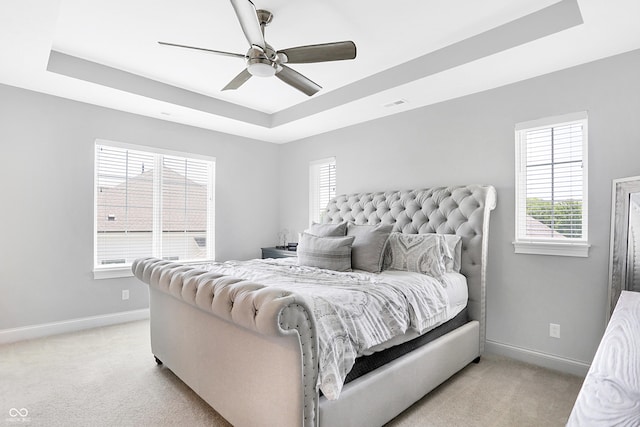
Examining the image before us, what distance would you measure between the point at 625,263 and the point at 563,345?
877mm

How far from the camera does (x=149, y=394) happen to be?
2400 mm

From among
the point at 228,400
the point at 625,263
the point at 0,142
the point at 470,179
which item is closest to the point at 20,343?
the point at 0,142

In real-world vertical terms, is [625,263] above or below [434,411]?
above

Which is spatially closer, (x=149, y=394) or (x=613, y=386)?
(x=613, y=386)

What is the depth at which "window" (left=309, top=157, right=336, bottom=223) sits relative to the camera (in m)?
5.03

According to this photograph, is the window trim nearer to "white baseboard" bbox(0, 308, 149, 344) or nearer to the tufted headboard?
the tufted headboard

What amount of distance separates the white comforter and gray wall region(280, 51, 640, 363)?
3.14 feet

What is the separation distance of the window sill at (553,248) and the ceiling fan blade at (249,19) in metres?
2.72

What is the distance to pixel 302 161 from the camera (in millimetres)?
5371

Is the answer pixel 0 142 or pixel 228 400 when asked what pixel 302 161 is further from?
pixel 228 400

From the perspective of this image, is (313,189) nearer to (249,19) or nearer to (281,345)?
(249,19)

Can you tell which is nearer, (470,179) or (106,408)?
(106,408)

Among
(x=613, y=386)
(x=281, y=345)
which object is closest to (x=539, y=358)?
(x=281, y=345)

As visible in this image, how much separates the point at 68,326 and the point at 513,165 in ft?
15.8
